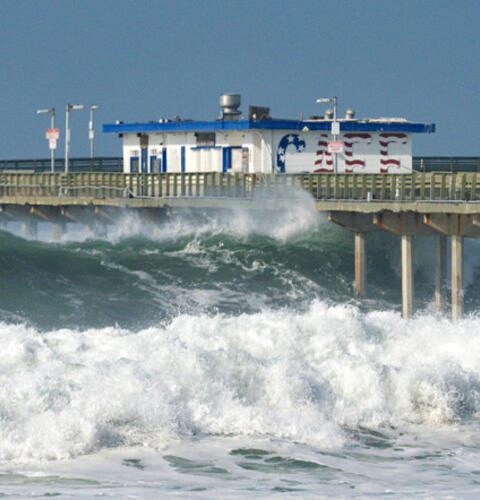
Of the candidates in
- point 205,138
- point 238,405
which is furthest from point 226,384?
point 205,138

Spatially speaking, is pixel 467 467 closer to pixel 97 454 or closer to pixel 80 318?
pixel 97 454

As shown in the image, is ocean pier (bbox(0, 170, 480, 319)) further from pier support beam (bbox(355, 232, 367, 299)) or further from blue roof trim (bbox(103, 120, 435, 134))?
blue roof trim (bbox(103, 120, 435, 134))

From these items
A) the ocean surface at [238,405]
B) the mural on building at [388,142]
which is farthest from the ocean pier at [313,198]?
the ocean surface at [238,405]

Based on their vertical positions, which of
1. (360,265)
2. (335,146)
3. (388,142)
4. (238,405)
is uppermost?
(388,142)

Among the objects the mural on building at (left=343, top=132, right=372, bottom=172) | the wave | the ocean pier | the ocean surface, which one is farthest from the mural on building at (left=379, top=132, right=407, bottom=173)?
the wave

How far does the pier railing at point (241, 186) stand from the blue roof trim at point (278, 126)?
234cm

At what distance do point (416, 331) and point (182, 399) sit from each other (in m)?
8.78

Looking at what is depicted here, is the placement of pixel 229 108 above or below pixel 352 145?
above

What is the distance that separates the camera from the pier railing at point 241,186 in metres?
40.4

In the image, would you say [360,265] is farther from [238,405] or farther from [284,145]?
[238,405]

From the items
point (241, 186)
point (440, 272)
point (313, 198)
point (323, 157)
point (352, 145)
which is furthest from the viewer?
point (352, 145)

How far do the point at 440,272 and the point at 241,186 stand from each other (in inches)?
316

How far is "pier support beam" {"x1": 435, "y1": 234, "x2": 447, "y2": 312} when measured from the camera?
43.0 m

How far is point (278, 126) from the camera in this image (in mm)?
50688
